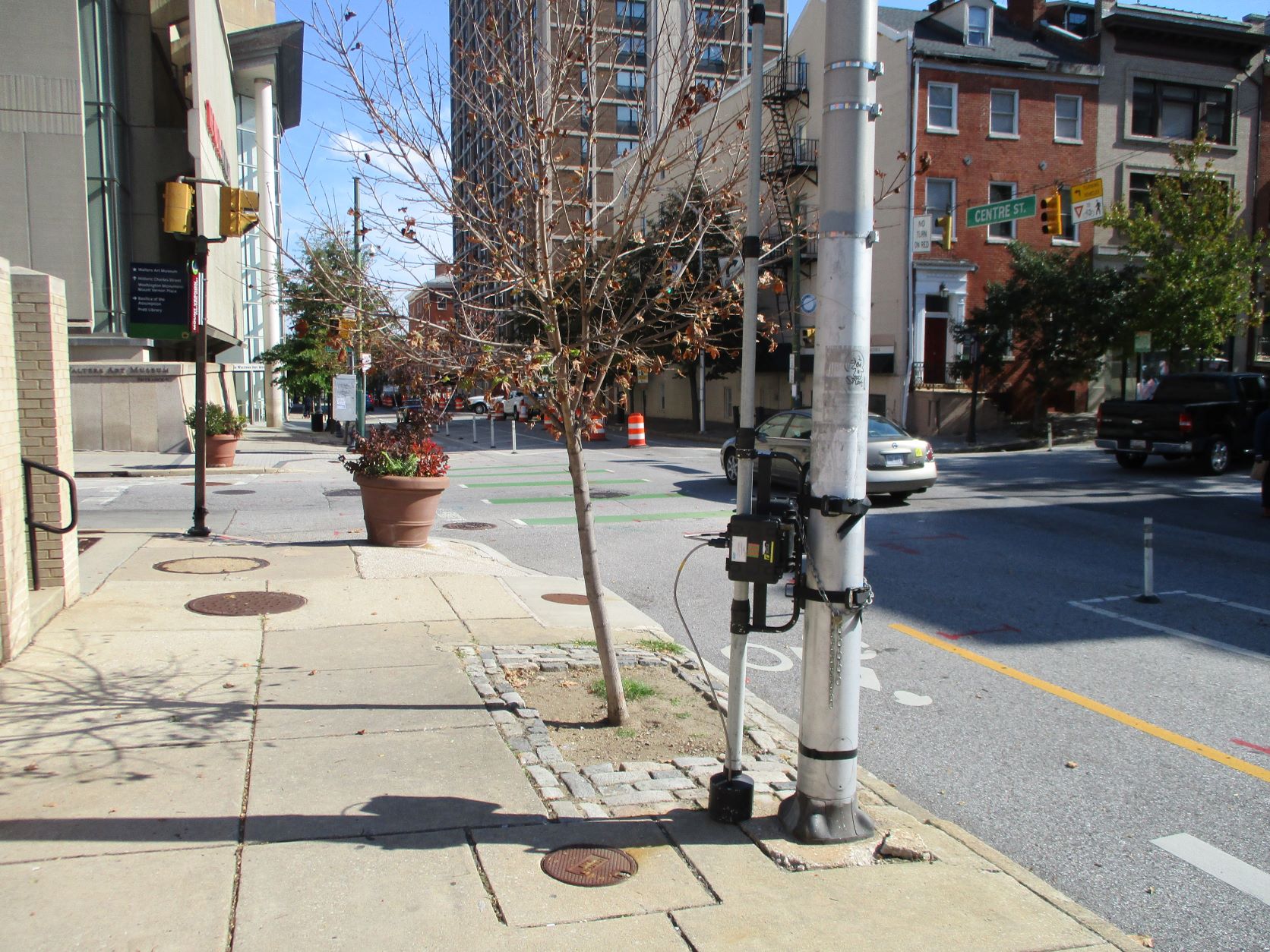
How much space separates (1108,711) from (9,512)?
7.00m

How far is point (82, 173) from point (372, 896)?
83.2 feet

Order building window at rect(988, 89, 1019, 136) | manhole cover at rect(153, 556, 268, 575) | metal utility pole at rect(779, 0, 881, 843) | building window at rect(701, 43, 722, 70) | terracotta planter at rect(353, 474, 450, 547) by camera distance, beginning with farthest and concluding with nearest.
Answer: building window at rect(988, 89, 1019, 136) < terracotta planter at rect(353, 474, 450, 547) < manhole cover at rect(153, 556, 268, 575) < building window at rect(701, 43, 722, 70) < metal utility pole at rect(779, 0, 881, 843)

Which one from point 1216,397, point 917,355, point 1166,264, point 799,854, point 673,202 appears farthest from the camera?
point 917,355

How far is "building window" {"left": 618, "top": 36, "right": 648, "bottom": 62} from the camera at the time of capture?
251 inches

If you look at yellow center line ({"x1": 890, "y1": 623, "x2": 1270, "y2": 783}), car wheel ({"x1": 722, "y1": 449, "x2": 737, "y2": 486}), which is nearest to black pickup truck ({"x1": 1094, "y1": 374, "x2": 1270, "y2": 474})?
car wheel ({"x1": 722, "y1": 449, "x2": 737, "y2": 486})

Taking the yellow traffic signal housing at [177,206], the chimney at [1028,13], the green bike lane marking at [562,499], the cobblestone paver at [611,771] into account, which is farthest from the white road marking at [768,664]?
the chimney at [1028,13]

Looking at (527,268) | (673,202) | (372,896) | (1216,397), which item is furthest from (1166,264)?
(372,896)

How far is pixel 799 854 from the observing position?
4.21m

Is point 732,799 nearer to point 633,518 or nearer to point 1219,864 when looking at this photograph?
point 1219,864

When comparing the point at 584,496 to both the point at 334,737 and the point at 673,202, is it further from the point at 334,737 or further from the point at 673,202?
the point at 673,202

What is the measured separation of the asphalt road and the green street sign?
23.3 ft

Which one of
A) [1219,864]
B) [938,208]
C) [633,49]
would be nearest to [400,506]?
[633,49]

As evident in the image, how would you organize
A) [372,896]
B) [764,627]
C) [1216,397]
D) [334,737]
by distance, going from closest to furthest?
[372,896]
[764,627]
[334,737]
[1216,397]

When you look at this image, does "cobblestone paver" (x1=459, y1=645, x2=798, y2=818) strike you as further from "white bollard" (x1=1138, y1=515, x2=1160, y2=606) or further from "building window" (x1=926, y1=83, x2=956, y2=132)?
"building window" (x1=926, y1=83, x2=956, y2=132)
